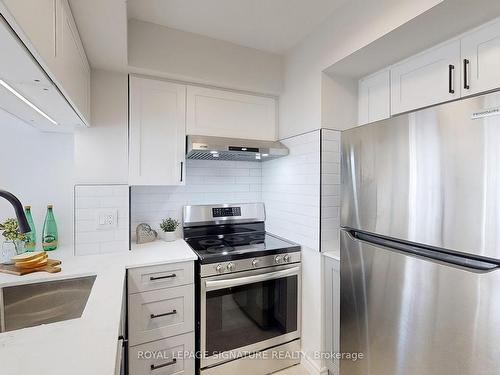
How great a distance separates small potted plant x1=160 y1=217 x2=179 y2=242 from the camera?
83.0 inches

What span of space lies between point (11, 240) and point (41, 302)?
58 centimetres

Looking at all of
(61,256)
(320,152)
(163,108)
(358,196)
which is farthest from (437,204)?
(61,256)

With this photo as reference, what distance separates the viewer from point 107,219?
6.03 ft

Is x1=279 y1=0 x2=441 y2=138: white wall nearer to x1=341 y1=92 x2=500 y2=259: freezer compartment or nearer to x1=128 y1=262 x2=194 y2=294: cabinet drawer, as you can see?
x1=341 y1=92 x2=500 y2=259: freezer compartment

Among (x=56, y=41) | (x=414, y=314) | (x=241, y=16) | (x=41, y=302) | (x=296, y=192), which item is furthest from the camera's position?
(x=296, y=192)

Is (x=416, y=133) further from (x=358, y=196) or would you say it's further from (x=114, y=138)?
(x=114, y=138)

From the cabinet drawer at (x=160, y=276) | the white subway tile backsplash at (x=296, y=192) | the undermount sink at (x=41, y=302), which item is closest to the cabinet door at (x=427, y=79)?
the white subway tile backsplash at (x=296, y=192)

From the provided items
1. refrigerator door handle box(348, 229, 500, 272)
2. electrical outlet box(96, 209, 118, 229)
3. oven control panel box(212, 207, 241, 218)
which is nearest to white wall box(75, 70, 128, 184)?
electrical outlet box(96, 209, 118, 229)

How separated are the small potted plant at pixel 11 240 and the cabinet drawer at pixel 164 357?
0.95 m

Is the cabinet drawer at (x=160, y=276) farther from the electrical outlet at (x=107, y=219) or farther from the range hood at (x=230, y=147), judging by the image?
the range hood at (x=230, y=147)

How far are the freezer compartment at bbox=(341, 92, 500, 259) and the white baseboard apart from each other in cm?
117

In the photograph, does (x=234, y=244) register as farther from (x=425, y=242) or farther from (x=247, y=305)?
(x=425, y=242)

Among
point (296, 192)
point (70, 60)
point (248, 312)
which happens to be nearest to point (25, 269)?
point (70, 60)

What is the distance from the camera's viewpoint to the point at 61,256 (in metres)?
1.72
